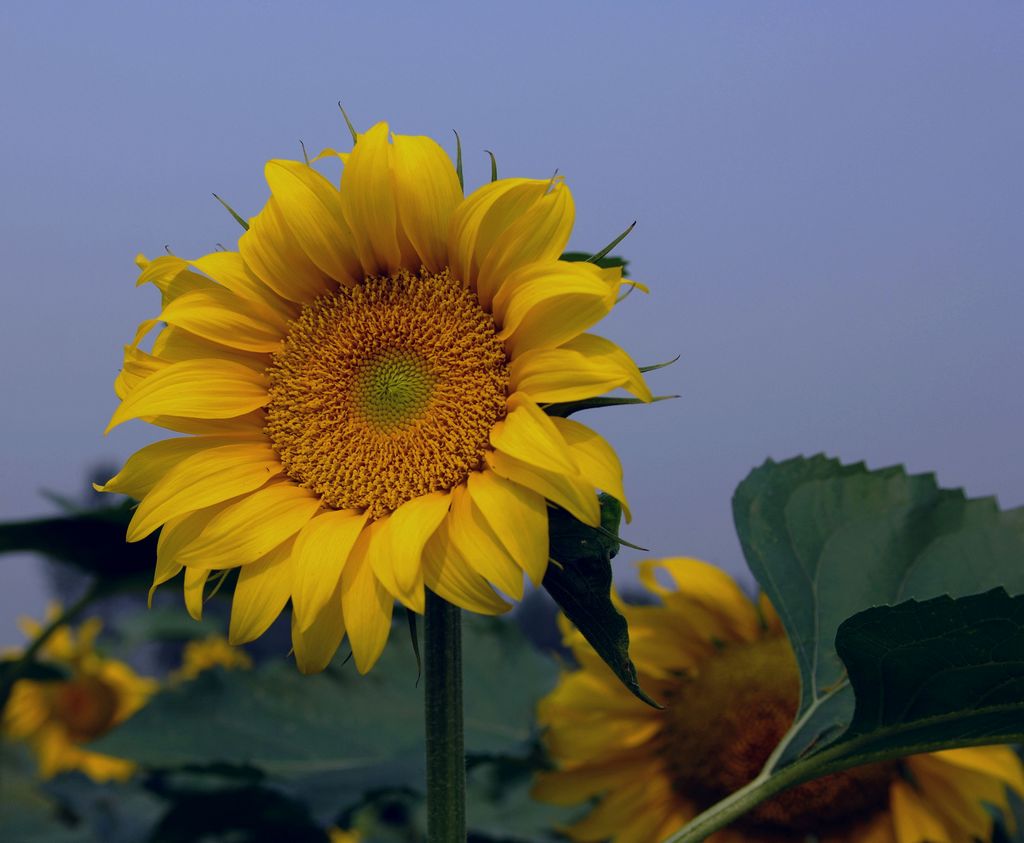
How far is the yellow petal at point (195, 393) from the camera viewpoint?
148cm

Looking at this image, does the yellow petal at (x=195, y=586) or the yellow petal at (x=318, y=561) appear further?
the yellow petal at (x=195, y=586)

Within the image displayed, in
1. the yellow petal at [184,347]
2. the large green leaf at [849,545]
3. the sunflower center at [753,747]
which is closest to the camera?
the yellow petal at [184,347]

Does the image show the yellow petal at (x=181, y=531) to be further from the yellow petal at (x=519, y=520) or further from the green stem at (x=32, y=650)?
the green stem at (x=32, y=650)

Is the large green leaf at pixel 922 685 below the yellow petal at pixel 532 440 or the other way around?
below

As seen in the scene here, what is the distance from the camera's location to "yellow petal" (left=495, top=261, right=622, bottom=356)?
4.33 feet

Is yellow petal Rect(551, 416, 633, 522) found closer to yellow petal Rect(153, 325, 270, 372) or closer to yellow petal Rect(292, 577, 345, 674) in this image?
yellow petal Rect(292, 577, 345, 674)

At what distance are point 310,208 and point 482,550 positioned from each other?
1.75 ft

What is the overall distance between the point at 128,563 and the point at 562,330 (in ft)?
6.68

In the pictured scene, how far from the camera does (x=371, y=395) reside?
1.59 meters

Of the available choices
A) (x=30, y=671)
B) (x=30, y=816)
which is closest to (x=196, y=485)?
(x=30, y=671)

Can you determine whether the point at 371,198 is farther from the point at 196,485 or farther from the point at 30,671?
the point at 30,671

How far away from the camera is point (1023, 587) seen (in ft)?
6.18

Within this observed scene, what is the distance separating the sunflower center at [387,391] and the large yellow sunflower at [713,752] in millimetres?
757

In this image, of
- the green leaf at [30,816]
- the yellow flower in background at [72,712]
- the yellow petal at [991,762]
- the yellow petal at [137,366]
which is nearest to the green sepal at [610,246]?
the yellow petal at [137,366]
